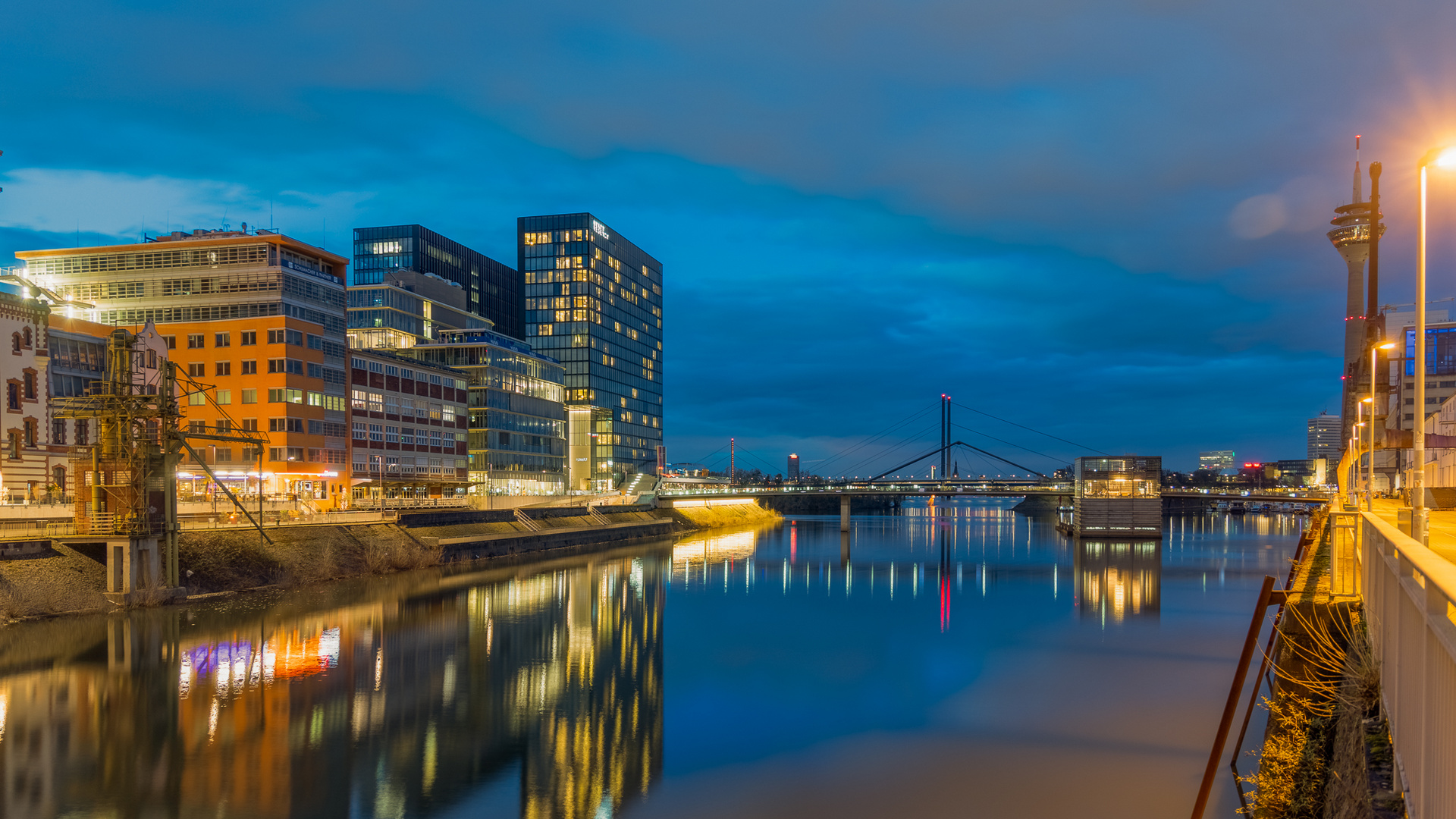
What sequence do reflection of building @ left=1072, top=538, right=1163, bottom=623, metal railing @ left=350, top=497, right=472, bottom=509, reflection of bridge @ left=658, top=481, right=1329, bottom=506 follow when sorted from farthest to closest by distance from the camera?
reflection of bridge @ left=658, top=481, right=1329, bottom=506
metal railing @ left=350, top=497, right=472, bottom=509
reflection of building @ left=1072, top=538, right=1163, bottom=623

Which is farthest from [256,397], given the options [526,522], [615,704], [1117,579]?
[1117,579]

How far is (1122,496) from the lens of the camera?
112 metres

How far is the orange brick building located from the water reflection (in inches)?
1179

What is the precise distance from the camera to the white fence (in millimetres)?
7004

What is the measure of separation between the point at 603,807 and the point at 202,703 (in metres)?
15.6

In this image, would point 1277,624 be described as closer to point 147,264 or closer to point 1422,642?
point 1422,642

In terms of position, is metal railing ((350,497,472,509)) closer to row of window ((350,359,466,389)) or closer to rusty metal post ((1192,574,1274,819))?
row of window ((350,359,466,389))

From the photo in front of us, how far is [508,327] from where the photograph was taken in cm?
16950

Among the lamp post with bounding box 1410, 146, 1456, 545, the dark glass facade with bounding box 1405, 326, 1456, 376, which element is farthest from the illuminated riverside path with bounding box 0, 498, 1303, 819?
the dark glass facade with bounding box 1405, 326, 1456, 376

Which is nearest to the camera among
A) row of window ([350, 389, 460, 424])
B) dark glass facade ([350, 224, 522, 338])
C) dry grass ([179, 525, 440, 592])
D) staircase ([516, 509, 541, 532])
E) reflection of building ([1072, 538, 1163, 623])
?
dry grass ([179, 525, 440, 592])

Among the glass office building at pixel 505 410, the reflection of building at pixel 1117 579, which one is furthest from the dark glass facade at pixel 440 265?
the reflection of building at pixel 1117 579

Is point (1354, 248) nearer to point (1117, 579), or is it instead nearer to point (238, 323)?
A: point (1117, 579)

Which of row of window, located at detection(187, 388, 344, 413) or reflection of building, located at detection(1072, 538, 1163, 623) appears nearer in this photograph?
reflection of building, located at detection(1072, 538, 1163, 623)

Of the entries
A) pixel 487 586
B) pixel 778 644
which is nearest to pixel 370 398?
pixel 487 586
